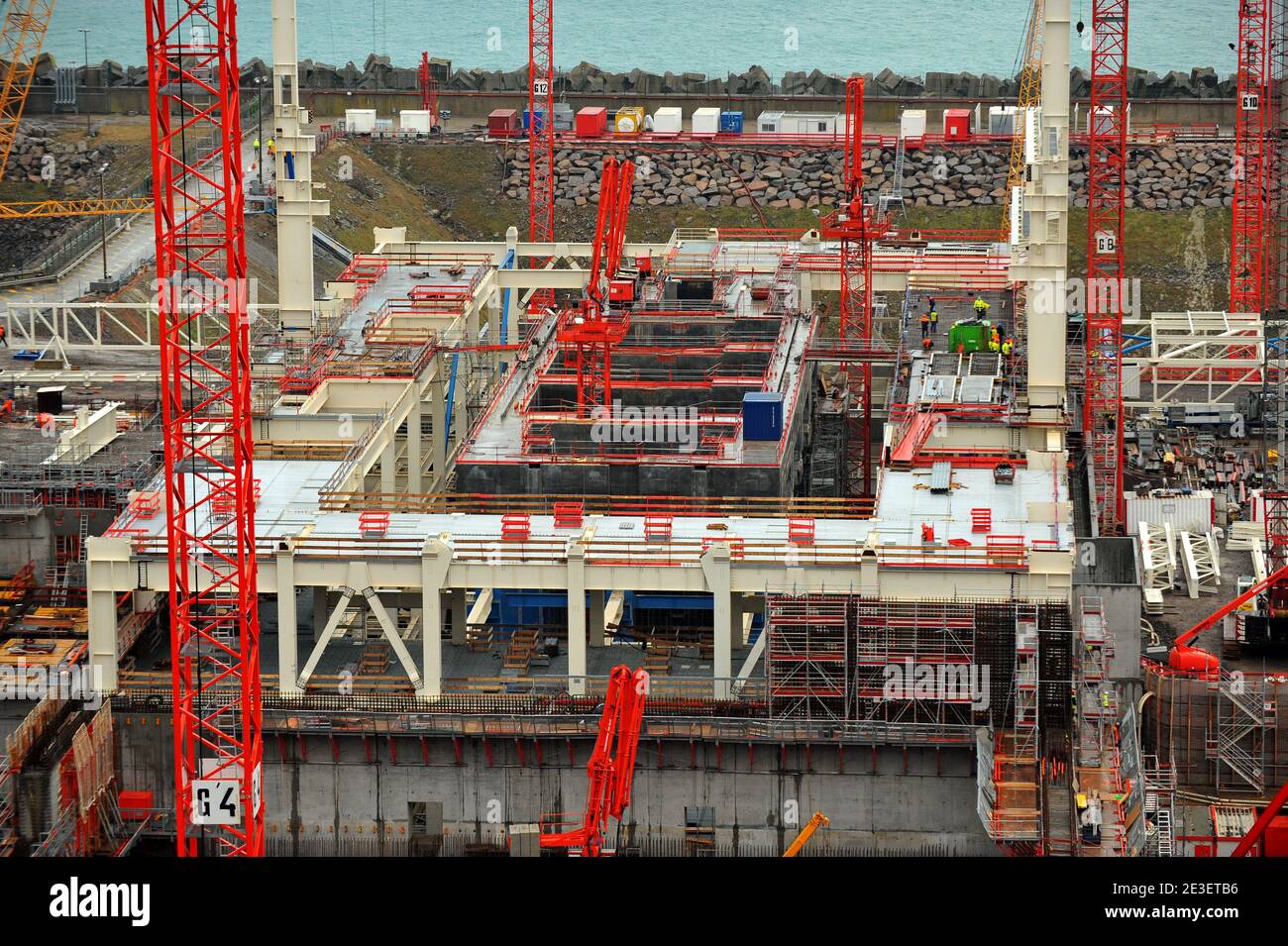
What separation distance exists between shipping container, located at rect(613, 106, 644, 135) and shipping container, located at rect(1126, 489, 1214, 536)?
67.2 m

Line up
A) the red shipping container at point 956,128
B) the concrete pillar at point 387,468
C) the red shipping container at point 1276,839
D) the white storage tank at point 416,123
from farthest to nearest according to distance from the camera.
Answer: the white storage tank at point 416,123 < the red shipping container at point 956,128 < the concrete pillar at point 387,468 < the red shipping container at point 1276,839

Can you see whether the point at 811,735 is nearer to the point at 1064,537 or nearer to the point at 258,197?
the point at 1064,537

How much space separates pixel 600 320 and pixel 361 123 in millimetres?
73309

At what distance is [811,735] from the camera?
58.5m

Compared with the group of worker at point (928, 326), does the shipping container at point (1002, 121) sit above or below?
above

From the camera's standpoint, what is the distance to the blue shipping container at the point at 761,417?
69625mm

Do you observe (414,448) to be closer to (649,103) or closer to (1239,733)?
(1239,733)

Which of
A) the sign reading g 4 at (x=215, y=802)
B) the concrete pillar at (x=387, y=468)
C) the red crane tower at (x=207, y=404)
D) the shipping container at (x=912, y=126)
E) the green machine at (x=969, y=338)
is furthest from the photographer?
the shipping container at (x=912, y=126)

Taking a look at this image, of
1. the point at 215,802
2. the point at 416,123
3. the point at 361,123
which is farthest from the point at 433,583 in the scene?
the point at 416,123

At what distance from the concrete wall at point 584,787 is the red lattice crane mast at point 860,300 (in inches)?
1034

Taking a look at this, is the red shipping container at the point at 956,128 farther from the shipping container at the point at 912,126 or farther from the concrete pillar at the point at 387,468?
the concrete pillar at the point at 387,468

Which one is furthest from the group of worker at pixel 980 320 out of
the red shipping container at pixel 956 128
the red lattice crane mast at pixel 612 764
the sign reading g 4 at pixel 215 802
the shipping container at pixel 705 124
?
the shipping container at pixel 705 124

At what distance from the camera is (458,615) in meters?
63.8
